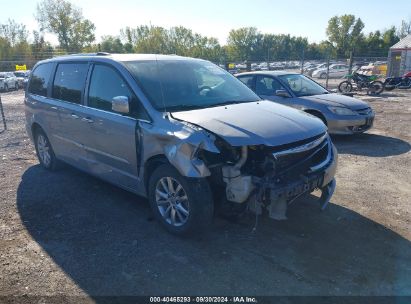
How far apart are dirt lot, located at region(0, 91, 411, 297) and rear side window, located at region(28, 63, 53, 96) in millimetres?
1588

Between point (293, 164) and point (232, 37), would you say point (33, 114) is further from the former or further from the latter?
point (232, 37)

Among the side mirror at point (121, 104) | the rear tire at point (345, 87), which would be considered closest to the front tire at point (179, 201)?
the side mirror at point (121, 104)

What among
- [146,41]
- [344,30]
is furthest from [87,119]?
[344,30]

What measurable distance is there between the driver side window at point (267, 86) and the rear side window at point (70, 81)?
15.6ft

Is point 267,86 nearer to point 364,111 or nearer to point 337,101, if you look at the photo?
point 337,101

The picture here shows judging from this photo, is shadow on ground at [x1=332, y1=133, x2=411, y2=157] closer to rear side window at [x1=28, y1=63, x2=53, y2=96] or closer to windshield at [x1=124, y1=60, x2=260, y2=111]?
windshield at [x1=124, y1=60, x2=260, y2=111]

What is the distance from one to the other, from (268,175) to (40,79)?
4.51 meters

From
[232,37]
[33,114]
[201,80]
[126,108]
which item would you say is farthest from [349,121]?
[232,37]

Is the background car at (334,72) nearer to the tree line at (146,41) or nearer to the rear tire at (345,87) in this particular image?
the tree line at (146,41)

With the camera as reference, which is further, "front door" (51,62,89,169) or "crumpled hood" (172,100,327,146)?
"front door" (51,62,89,169)

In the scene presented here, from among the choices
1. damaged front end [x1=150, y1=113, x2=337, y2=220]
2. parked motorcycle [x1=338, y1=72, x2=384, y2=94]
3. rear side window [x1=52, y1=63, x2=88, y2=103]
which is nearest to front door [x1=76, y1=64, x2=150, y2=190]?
rear side window [x1=52, y1=63, x2=88, y2=103]

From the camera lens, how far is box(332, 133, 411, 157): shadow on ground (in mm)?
7504

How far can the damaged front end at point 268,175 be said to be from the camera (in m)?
3.60

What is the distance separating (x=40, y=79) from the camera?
249 inches
